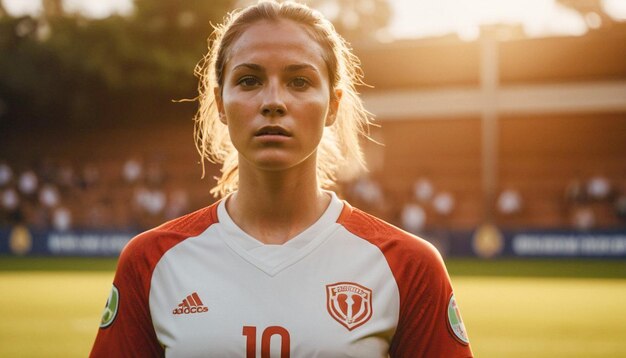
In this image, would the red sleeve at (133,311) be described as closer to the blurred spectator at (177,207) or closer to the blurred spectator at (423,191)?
the blurred spectator at (177,207)

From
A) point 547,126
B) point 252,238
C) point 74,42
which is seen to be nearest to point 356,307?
point 252,238

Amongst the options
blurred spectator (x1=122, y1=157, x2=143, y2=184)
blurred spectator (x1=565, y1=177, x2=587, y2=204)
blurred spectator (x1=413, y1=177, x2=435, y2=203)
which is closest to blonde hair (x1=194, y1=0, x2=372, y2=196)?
blurred spectator (x1=565, y1=177, x2=587, y2=204)

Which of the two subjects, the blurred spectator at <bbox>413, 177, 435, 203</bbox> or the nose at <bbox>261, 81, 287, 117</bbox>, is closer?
the nose at <bbox>261, 81, 287, 117</bbox>

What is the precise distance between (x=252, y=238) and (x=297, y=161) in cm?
29

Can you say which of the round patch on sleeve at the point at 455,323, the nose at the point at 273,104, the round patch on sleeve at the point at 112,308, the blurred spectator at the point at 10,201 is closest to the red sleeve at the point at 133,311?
the round patch on sleeve at the point at 112,308

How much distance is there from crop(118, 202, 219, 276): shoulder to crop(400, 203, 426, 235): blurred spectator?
21.3 meters

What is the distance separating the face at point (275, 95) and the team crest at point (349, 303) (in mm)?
410

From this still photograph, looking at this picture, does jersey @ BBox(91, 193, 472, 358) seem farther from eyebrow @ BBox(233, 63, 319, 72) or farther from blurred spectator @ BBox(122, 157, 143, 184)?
blurred spectator @ BBox(122, 157, 143, 184)

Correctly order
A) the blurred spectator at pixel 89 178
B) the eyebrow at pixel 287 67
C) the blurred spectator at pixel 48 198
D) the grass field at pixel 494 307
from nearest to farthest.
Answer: the eyebrow at pixel 287 67 → the grass field at pixel 494 307 → the blurred spectator at pixel 48 198 → the blurred spectator at pixel 89 178

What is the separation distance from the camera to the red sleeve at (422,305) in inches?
102

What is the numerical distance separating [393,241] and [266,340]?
0.51 m

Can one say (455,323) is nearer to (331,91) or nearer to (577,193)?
(331,91)

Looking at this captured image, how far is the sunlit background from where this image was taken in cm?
1856

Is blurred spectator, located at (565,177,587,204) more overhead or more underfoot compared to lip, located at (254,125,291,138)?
more overhead
